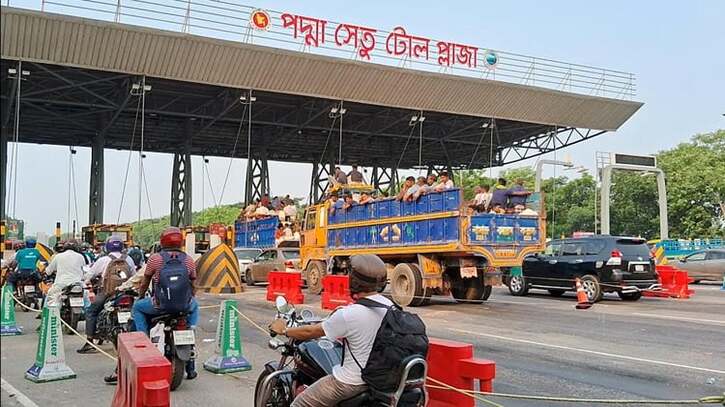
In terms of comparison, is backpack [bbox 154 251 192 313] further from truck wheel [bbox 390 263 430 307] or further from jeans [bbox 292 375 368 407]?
truck wheel [bbox 390 263 430 307]

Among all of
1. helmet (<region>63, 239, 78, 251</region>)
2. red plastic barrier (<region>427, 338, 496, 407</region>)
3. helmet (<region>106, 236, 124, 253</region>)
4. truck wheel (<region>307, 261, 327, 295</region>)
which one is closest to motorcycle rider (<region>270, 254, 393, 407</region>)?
red plastic barrier (<region>427, 338, 496, 407</region>)

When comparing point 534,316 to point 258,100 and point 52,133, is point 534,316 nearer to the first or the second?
point 258,100

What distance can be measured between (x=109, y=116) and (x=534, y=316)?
82.6 ft

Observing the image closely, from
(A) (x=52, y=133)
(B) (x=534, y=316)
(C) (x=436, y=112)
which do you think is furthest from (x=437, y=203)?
(A) (x=52, y=133)

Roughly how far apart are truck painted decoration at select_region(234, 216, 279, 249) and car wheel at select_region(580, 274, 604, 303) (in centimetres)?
1198

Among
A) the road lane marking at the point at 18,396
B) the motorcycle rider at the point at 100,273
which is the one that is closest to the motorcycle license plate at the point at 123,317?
the motorcycle rider at the point at 100,273

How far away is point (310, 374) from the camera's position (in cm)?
438

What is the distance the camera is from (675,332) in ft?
36.4

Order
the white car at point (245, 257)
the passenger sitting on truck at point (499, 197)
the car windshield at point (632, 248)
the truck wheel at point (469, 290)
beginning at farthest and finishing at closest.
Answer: the white car at point (245, 257) < the car windshield at point (632, 248) < the truck wheel at point (469, 290) < the passenger sitting on truck at point (499, 197)

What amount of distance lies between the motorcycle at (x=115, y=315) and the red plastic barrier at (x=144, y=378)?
3400mm

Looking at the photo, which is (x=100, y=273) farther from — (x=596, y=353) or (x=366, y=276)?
(x=366, y=276)

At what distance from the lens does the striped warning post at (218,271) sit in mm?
19422

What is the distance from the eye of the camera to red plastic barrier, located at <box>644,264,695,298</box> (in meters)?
18.2

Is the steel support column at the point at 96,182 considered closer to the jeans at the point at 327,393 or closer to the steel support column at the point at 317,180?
the steel support column at the point at 317,180
